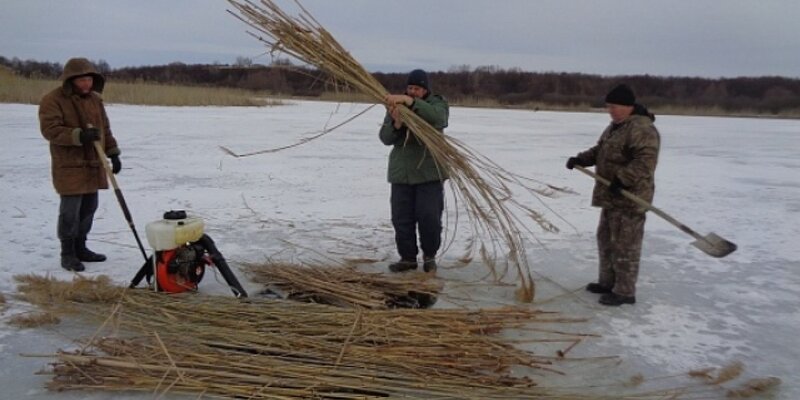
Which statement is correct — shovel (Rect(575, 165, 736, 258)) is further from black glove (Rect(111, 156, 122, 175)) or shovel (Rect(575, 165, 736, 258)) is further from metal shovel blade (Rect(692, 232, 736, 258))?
black glove (Rect(111, 156, 122, 175))

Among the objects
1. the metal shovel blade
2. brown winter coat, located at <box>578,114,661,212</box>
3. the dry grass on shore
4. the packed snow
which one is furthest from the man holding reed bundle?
the dry grass on shore

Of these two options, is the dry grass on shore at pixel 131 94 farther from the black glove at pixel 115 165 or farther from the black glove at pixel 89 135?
the black glove at pixel 89 135

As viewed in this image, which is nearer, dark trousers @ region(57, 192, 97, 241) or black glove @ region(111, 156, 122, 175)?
dark trousers @ region(57, 192, 97, 241)

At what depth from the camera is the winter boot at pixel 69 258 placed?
4.06 m

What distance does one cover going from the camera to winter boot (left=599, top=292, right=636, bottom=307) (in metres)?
3.71

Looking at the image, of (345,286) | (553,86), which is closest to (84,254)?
(345,286)

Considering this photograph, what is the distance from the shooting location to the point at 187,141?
10930 millimetres

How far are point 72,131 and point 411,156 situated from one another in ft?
7.02

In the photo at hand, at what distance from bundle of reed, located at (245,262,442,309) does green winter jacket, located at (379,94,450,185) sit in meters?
0.65

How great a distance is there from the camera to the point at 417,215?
4219mm

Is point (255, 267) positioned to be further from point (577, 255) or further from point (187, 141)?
point (187, 141)

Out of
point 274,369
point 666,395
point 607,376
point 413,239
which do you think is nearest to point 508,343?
point 607,376

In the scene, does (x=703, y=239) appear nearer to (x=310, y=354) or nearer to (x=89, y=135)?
(x=310, y=354)

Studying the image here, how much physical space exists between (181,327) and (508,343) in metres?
1.55
